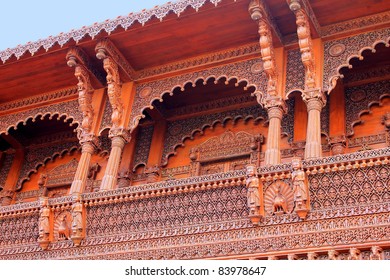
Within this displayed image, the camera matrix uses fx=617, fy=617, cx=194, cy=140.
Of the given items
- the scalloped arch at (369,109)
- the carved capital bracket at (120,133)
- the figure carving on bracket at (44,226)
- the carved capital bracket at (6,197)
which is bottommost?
the figure carving on bracket at (44,226)

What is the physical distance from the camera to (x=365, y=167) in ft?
22.3

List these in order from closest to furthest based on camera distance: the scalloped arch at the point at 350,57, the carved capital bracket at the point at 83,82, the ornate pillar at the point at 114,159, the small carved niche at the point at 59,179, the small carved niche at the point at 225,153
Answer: the scalloped arch at the point at 350,57 → the ornate pillar at the point at 114,159 → the carved capital bracket at the point at 83,82 → the small carved niche at the point at 225,153 → the small carved niche at the point at 59,179

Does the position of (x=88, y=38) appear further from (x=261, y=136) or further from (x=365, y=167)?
(x=365, y=167)

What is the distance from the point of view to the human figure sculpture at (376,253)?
20.8ft

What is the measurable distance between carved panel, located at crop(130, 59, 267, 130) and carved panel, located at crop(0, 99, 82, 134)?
994 mm

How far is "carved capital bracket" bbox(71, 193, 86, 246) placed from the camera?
807 centimetres

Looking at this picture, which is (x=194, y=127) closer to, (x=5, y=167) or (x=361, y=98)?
(x=361, y=98)

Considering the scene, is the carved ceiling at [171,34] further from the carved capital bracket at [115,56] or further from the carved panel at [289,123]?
the carved panel at [289,123]

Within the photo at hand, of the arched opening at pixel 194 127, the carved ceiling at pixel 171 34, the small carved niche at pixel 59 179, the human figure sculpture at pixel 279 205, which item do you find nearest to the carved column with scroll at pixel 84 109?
the carved ceiling at pixel 171 34

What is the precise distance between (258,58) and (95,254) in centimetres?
344

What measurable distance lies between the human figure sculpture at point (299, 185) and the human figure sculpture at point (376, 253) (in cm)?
86

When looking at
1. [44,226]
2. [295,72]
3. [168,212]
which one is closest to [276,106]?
[295,72]

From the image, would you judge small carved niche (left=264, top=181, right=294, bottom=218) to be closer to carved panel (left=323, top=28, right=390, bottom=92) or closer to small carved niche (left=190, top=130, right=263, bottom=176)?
carved panel (left=323, top=28, right=390, bottom=92)

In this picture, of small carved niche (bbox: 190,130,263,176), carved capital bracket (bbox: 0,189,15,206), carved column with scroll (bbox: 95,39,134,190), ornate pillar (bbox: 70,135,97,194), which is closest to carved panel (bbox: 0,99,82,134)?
ornate pillar (bbox: 70,135,97,194)
